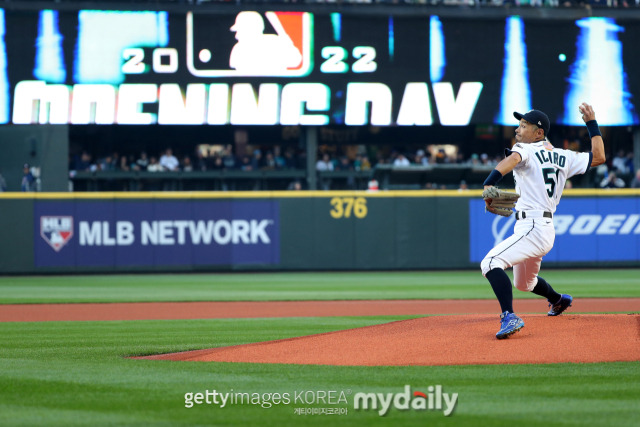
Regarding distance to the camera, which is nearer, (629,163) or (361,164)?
(361,164)

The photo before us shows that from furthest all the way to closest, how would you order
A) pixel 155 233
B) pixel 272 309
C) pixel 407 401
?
pixel 155 233
pixel 272 309
pixel 407 401

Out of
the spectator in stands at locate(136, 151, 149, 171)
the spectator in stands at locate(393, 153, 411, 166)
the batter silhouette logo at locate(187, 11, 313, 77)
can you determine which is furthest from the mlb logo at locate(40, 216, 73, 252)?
the spectator in stands at locate(393, 153, 411, 166)

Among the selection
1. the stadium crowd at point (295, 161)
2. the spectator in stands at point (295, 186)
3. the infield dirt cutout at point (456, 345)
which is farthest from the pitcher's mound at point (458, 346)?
the spectator in stands at point (295, 186)

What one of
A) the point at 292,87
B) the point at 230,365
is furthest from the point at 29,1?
the point at 230,365

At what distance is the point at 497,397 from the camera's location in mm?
4746

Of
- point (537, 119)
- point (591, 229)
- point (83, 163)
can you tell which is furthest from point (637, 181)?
point (537, 119)

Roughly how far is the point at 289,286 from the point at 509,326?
36.3ft

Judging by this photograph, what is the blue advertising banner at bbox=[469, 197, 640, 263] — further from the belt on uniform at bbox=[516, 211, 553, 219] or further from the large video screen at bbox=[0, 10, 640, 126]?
the belt on uniform at bbox=[516, 211, 553, 219]

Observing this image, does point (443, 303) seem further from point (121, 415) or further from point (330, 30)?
point (330, 30)

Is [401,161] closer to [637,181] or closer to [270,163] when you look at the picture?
[270,163]

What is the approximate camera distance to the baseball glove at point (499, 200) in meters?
6.48

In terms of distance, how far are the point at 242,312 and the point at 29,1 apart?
14.1m

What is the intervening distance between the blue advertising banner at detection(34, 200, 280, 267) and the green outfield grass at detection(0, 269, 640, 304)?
48cm

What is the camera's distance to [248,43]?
2286 centimetres
